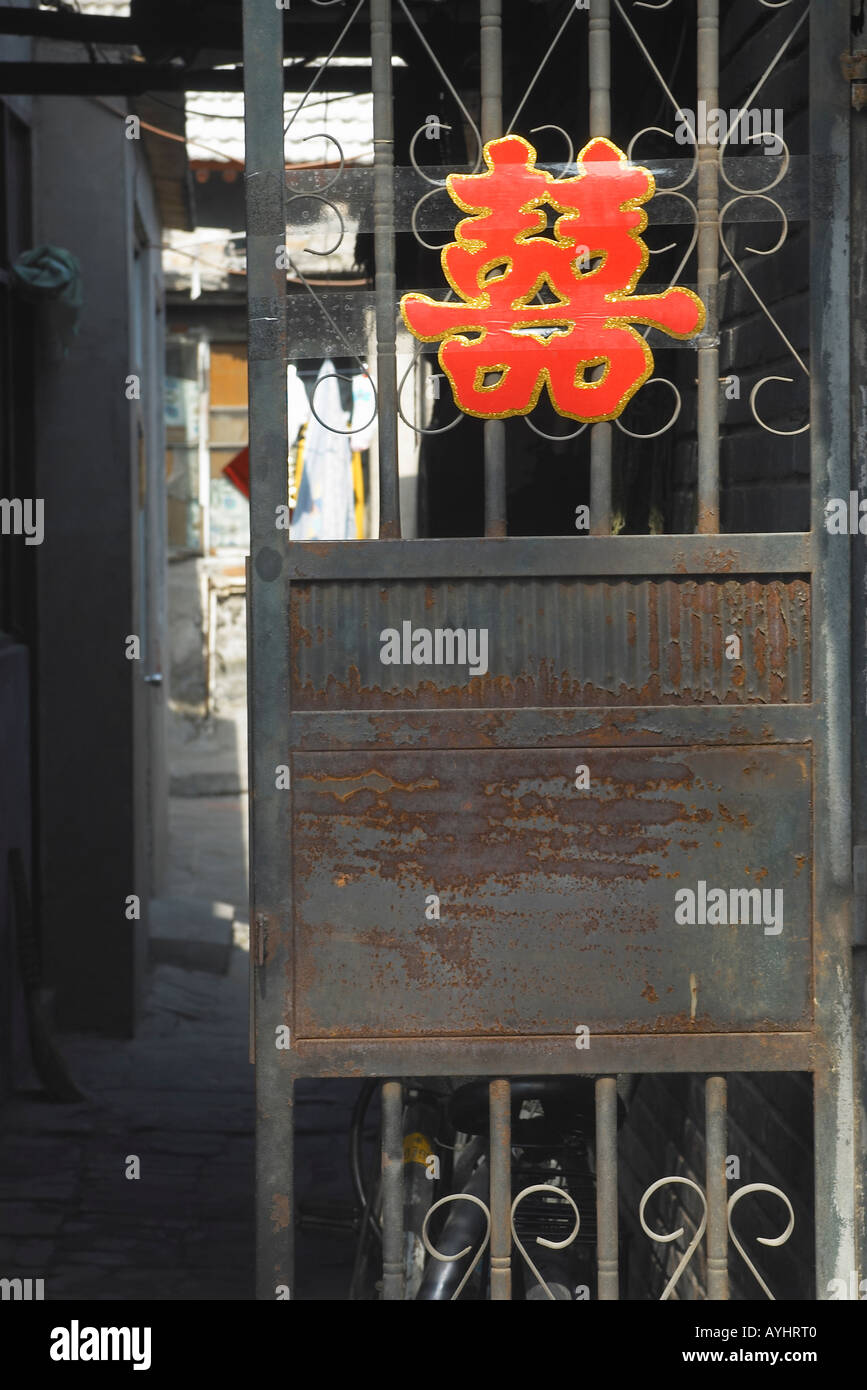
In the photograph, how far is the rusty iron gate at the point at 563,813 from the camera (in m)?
2.50

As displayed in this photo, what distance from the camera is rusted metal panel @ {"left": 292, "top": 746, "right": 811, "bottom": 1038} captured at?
2.52 meters

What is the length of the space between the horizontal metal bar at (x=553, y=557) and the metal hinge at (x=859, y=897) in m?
0.49

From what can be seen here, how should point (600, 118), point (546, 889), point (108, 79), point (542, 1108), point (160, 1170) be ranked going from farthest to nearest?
point (108, 79)
point (160, 1170)
point (542, 1108)
point (546, 889)
point (600, 118)

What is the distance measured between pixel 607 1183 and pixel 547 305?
1500 millimetres

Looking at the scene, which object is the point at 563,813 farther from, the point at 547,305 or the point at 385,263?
the point at 385,263

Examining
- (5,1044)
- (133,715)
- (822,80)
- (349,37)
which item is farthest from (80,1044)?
(822,80)

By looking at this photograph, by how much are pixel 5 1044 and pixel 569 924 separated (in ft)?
13.1

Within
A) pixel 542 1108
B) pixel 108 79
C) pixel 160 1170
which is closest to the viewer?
pixel 542 1108

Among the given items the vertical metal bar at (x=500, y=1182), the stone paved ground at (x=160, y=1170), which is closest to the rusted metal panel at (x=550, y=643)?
the vertical metal bar at (x=500, y=1182)

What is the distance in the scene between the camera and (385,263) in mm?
2469

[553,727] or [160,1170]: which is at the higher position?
[553,727]

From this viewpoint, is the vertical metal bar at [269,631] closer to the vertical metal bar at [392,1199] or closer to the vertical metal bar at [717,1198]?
the vertical metal bar at [392,1199]

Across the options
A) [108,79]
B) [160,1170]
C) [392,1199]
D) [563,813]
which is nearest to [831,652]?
[563,813]
